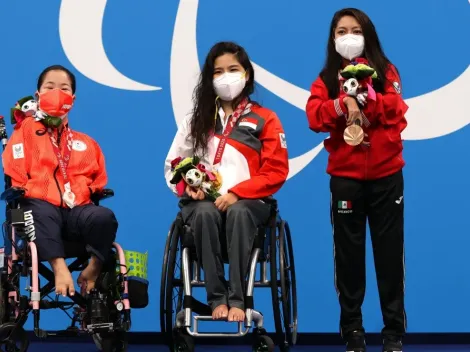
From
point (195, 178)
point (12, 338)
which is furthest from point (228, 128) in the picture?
point (12, 338)

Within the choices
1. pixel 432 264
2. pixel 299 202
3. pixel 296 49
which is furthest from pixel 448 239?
pixel 296 49

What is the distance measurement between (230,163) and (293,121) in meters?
0.94

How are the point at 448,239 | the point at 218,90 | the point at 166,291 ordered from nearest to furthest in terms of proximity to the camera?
the point at 166,291
the point at 218,90
the point at 448,239

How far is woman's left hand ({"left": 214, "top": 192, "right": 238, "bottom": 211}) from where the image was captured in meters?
4.30

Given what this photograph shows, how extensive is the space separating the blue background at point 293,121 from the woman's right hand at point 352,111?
3.41 ft

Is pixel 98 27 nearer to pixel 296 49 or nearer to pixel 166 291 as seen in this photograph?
pixel 296 49

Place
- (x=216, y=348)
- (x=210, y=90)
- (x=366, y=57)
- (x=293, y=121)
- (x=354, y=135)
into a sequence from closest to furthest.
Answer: (x=354, y=135) → (x=366, y=57) → (x=210, y=90) → (x=216, y=348) → (x=293, y=121)

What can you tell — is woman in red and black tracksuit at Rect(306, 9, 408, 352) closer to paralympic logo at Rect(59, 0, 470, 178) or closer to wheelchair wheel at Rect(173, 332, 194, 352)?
wheelchair wheel at Rect(173, 332, 194, 352)

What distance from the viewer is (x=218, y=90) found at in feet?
15.0

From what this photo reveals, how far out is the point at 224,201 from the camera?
430 cm

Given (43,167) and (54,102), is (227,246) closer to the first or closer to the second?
(43,167)

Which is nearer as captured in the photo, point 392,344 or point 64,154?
point 392,344

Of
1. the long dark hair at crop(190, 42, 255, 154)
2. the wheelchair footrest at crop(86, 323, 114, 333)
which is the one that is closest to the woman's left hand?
the long dark hair at crop(190, 42, 255, 154)

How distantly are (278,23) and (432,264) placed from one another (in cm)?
151
